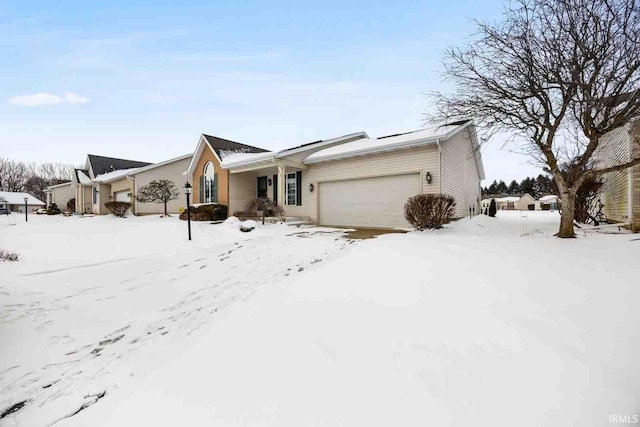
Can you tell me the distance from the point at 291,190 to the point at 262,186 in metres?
2.86

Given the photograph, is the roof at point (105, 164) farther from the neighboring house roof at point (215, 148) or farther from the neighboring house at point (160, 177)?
the neighboring house roof at point (215, 148)

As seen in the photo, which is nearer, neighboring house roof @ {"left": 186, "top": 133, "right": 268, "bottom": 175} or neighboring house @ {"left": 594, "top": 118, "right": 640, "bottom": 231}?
neighboring house @ {"left": 594, "top": 118, "right": 640, "bottom": 231}

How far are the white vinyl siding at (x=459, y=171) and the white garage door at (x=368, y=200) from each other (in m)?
1.33

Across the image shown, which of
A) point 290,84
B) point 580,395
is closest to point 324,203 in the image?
point 290,84

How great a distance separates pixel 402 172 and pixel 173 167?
18.6 meters

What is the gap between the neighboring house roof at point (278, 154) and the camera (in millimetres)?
13023

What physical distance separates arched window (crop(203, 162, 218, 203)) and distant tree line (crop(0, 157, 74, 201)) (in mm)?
45848

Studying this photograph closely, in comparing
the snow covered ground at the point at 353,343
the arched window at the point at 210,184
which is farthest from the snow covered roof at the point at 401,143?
the arched window at the point at 210,184

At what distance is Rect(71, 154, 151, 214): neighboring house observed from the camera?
78.5ft

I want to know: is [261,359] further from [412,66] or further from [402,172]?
[412,66]

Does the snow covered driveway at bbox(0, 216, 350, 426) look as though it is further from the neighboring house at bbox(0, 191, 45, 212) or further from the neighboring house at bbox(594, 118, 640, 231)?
the neighboring house at bbox(0, 191, 45, 212)

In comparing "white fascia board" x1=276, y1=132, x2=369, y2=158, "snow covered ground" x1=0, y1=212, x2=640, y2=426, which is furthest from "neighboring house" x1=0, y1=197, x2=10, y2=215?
"snow covered ground" x1=0, y1=212, x2=640, y2=426

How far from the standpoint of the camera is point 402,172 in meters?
10.9

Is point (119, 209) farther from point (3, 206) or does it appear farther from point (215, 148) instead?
point (3, 206)
